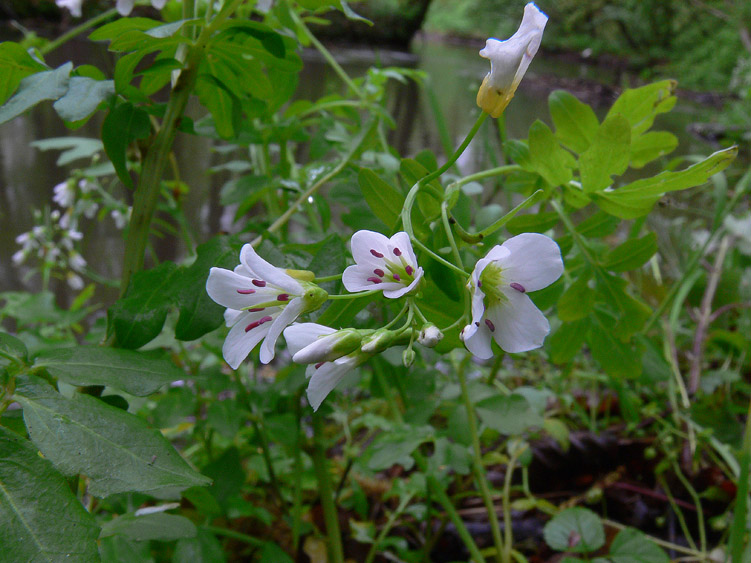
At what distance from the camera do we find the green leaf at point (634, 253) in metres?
0.53

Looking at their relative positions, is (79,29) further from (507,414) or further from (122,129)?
(507,414)

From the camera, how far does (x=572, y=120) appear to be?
0.53 meters

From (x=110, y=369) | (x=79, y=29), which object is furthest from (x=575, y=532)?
Result: (x=79, y=29)

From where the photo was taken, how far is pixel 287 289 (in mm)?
355

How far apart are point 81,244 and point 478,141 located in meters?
1.35

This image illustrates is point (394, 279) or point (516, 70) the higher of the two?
point (516, 70)

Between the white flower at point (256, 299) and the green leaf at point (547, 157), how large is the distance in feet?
0.76

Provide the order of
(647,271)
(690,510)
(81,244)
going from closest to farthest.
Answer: (690,510)
(647,271)
(81,244)

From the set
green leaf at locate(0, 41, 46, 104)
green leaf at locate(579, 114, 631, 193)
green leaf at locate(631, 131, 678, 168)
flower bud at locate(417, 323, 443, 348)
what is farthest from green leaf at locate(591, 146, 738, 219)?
green leaf at locate(0, 41, 46, 104)

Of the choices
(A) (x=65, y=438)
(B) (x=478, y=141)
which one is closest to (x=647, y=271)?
(B) (x=478, y=141)

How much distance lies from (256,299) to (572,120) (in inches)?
13.9

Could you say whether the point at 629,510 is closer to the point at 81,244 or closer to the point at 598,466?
the point at 598,466

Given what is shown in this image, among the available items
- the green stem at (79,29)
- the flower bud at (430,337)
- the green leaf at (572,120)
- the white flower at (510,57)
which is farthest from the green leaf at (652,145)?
the green stem at (79,29)

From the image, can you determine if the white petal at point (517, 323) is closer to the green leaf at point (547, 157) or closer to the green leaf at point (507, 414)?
the green leaf at point (547, 157)
